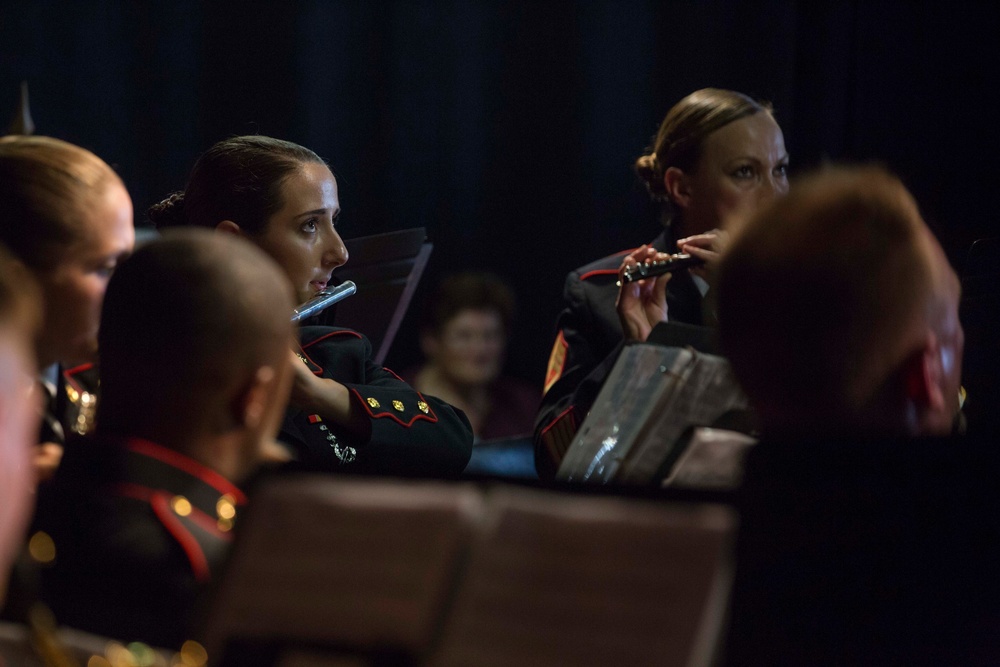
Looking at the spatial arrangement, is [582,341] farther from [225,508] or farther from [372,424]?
[225,508]

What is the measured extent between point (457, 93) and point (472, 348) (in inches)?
29.5

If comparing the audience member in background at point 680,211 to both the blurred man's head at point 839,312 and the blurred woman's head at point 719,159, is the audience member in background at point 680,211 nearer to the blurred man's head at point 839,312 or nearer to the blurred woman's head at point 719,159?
the blurred woman's head at point 719,159

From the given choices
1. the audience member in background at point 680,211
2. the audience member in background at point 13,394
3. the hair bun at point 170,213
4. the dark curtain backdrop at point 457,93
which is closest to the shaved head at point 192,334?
the audience member in background at point 13,394

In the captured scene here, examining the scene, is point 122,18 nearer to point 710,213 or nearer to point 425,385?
point 425,385

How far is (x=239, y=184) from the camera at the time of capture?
5.69ft

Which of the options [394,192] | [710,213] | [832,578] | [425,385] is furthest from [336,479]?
[394,192]

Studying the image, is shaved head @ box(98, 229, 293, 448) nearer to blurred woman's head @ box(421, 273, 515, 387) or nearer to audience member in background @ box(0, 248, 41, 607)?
audience member in background @ box(0, 248, 41, 607)

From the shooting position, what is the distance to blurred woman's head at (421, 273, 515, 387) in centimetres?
308

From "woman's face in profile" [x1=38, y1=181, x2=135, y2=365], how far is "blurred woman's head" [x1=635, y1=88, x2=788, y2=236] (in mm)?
1308

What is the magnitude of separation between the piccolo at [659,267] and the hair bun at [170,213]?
77 cm

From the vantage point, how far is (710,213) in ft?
7.15

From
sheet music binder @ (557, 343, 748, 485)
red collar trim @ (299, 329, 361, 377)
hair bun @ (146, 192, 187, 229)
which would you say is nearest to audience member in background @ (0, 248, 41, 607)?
sheet music binder @ (557, 343, 748, 485)

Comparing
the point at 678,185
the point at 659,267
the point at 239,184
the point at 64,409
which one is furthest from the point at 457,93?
the point at 64,409

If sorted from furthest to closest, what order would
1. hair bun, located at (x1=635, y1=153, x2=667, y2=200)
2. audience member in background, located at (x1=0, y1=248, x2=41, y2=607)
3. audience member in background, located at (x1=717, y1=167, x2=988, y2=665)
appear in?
hair bun, located at (x1=635, y1=153, x2=667, y2=200) < audience member in background, located at (x1=717, y1=167, x2=988, y2=665) < audience member in background, located at (x1=0, y1=248, x2=41, y2=607)
